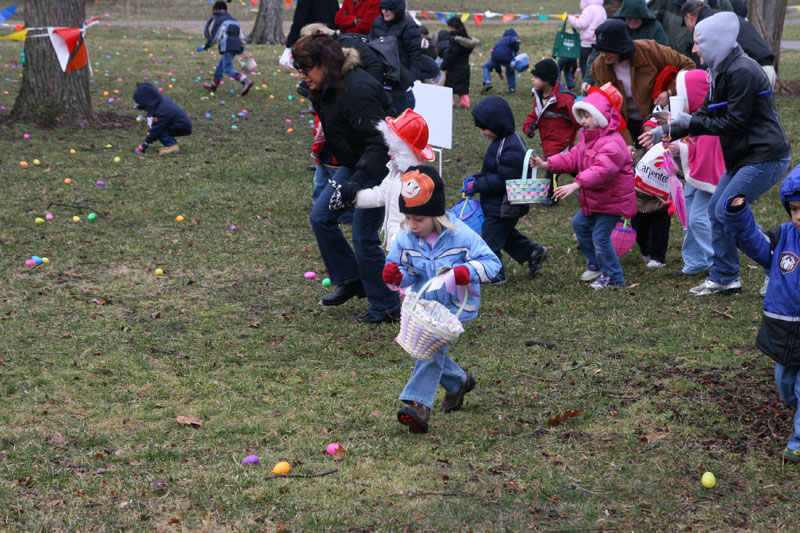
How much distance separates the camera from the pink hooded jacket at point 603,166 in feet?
22.1

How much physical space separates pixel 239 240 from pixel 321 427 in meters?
4.08

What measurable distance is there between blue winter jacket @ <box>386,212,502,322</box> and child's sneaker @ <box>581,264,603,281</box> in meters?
2.98

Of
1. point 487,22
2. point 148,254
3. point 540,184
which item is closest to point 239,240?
point 148,254

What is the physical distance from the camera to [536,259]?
7.46 metres

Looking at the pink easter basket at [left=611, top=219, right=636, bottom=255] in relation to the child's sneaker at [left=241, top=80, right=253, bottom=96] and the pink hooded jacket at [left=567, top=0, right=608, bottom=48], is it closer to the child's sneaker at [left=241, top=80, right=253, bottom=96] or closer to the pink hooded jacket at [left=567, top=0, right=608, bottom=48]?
the pink hooded jacket at [left=567, top=0, right=608, bottom=48]

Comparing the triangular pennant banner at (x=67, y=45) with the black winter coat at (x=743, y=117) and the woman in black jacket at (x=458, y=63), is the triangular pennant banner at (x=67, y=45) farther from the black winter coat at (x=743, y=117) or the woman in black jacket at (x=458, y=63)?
the black winter coat at (x=743, y=117)

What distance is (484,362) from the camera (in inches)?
222

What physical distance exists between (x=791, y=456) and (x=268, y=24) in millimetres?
21938

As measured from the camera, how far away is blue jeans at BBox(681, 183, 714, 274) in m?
7.03

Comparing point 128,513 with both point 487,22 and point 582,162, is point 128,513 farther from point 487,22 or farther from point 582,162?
point 487,22

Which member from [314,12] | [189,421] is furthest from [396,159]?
[314,12]

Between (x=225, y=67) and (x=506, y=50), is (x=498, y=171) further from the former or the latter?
(x=225, y=67)

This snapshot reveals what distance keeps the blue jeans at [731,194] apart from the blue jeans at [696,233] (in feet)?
1.08

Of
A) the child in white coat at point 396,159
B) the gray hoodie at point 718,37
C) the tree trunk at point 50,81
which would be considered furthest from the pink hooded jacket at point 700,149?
the tree trunk at point 50,81
